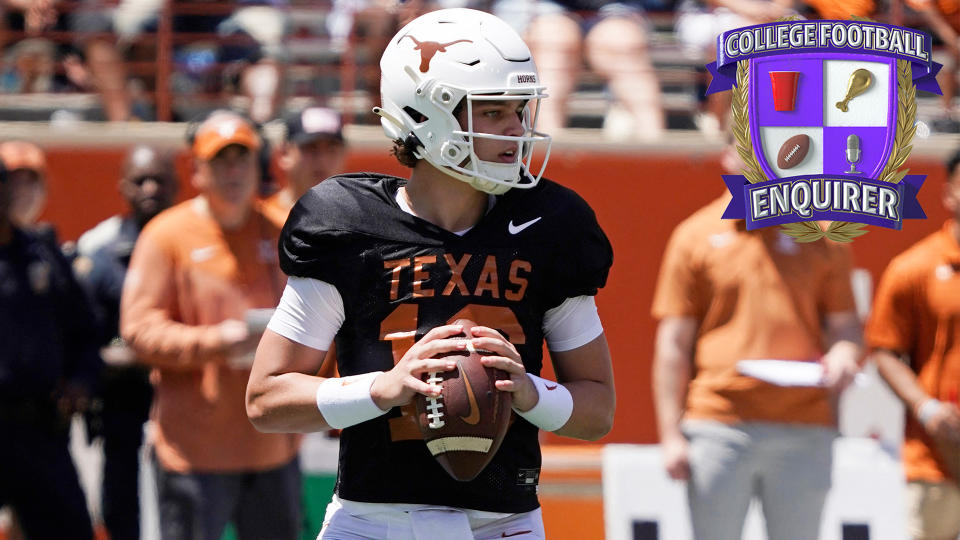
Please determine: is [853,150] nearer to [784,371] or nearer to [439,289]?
[784,371]

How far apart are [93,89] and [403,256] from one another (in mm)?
5824

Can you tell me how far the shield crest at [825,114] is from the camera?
5074mm

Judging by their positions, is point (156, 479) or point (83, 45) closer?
point (156, 479)

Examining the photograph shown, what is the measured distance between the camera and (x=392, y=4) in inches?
305

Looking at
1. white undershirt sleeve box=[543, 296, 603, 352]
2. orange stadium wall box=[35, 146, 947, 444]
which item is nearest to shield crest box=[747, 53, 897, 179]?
orange stadium wall box=[35, 146, 947, 444]

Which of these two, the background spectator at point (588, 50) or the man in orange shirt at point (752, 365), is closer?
the man in orange shirt at point (752, 365)

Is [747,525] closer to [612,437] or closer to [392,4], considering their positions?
[612,437]

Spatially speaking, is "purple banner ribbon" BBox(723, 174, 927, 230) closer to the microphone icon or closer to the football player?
the microphone icon

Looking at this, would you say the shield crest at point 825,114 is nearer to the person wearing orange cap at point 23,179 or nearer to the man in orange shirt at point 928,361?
the man in orange shirt at point 928,361

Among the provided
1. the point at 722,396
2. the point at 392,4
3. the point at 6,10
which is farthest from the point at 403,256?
the point at 6,10

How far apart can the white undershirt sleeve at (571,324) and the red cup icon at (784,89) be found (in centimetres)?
243

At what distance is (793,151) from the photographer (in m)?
5.10

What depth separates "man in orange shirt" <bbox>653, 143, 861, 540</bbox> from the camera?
17.3 feet

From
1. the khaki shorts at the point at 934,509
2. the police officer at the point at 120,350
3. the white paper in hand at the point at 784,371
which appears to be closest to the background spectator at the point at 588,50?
the police officer at the point at 120,350
